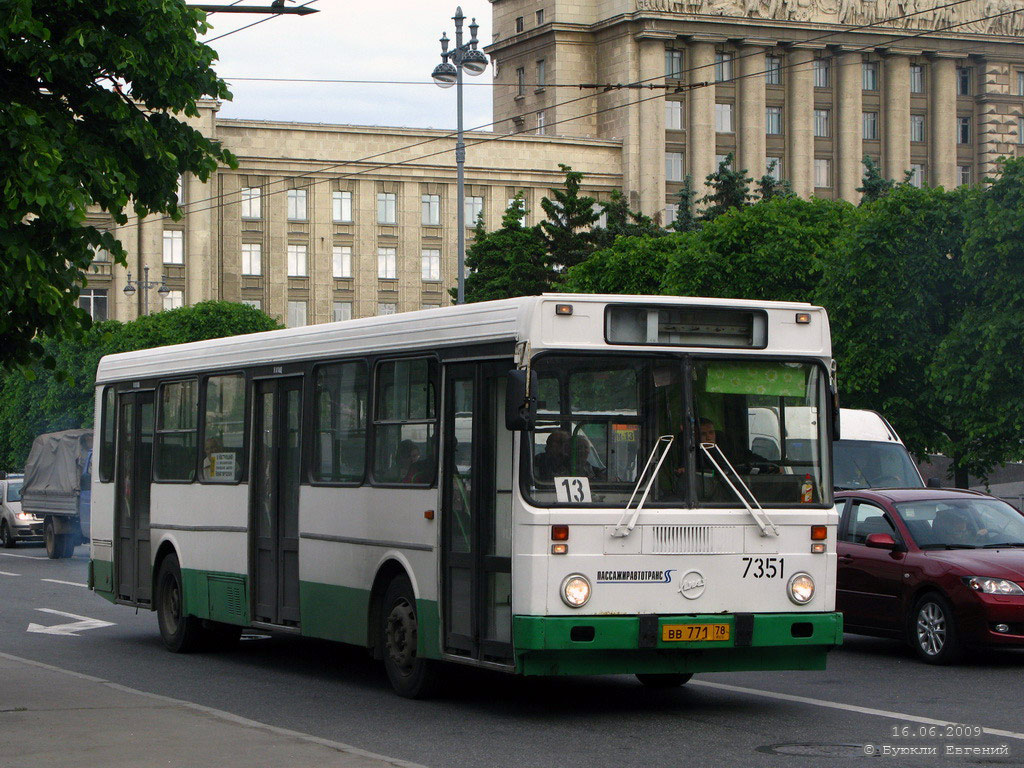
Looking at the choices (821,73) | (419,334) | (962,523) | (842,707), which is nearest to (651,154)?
(821,73)

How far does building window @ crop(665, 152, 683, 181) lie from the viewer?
Result: 343 feet

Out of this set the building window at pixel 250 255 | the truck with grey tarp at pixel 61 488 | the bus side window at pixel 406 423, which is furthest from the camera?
the building window at pixel 250 255

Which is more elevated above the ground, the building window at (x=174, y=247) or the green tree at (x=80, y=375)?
the building window at (x=174, y=247)

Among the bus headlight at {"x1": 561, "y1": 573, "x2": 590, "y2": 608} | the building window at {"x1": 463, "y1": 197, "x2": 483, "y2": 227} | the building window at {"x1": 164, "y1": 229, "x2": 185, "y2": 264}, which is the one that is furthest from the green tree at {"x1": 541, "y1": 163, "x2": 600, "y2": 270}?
the bus headlight at {"x1": 561, "y1": 573, "x2": 590, "y2": 608}

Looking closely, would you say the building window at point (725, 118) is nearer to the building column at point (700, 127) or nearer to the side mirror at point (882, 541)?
the building column at point (700, 127)

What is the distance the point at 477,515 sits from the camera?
37.2ft

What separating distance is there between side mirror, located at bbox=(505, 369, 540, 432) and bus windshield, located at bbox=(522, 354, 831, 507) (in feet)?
0.74

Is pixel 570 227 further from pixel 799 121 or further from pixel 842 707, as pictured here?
pixel 842 707

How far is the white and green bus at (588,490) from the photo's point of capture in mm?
10727

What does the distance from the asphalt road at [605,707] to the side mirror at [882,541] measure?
956 millimetres

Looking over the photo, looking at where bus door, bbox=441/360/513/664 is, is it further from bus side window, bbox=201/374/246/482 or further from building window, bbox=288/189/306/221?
building window, bbox=288/189/306/221

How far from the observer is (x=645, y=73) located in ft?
337

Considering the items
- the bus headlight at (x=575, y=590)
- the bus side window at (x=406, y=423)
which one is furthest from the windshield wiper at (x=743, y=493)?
the bus side window at (x=406, y=423)

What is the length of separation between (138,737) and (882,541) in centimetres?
756
